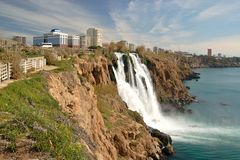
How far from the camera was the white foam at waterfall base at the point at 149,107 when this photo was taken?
138ft

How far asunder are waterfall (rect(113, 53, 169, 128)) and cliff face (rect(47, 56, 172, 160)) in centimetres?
356

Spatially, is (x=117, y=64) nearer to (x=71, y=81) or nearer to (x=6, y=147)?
(x=71, y=81)

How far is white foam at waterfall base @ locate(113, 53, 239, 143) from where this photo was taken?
4200 centimetres

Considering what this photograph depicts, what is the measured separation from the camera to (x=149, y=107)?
183 ft

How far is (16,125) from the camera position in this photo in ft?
34.1

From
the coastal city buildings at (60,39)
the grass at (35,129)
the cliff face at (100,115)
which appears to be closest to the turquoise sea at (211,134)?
the cliff face at (100,115)

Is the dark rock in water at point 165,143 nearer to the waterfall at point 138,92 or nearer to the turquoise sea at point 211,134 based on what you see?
the turquoise sea at point 211,134

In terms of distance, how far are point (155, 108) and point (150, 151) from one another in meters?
26.0

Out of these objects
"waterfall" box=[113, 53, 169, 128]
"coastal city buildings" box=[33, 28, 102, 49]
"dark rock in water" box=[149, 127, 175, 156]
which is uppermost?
"coastal city buildings" box=[33, 28, 102, 49]

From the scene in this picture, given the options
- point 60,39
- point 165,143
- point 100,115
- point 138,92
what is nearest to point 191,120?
point 138,92

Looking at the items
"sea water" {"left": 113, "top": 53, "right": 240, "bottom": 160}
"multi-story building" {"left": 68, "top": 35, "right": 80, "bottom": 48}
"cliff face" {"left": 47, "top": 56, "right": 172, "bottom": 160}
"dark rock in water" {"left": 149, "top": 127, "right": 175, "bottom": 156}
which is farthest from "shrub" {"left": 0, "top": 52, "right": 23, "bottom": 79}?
"multi-story building" {"left": 68, "top": 35, "right": 80, "bottom": 48}

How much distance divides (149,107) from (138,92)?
11.0ft

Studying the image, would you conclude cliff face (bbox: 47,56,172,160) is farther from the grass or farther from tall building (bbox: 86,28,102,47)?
tall building (bbox: 86,28,102,47)

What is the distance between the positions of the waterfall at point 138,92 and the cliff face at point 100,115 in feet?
11.7
